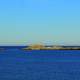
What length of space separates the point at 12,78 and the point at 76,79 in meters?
6.94

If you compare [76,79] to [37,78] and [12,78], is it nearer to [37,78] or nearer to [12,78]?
[37,78]

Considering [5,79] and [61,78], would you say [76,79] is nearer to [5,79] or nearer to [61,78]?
[61,78]

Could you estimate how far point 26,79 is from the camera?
38.2 meters

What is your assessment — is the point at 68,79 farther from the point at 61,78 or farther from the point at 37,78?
the point at 37,78

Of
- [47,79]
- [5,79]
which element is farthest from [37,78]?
[5,79]

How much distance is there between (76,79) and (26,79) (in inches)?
213

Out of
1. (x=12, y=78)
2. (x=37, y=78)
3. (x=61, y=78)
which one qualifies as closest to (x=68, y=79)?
(x=61, y=78)

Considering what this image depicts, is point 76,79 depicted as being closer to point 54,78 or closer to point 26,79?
point 54,78

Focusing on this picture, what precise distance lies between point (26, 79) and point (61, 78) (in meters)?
3.84

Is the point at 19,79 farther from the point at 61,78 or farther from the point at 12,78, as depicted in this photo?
the point at 61,78

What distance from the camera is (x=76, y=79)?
38.7 meters

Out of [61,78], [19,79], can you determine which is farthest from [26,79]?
[61,78]

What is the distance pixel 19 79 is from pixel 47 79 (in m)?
3.11

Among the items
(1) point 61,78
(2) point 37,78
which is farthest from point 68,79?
(2) point 37,78
